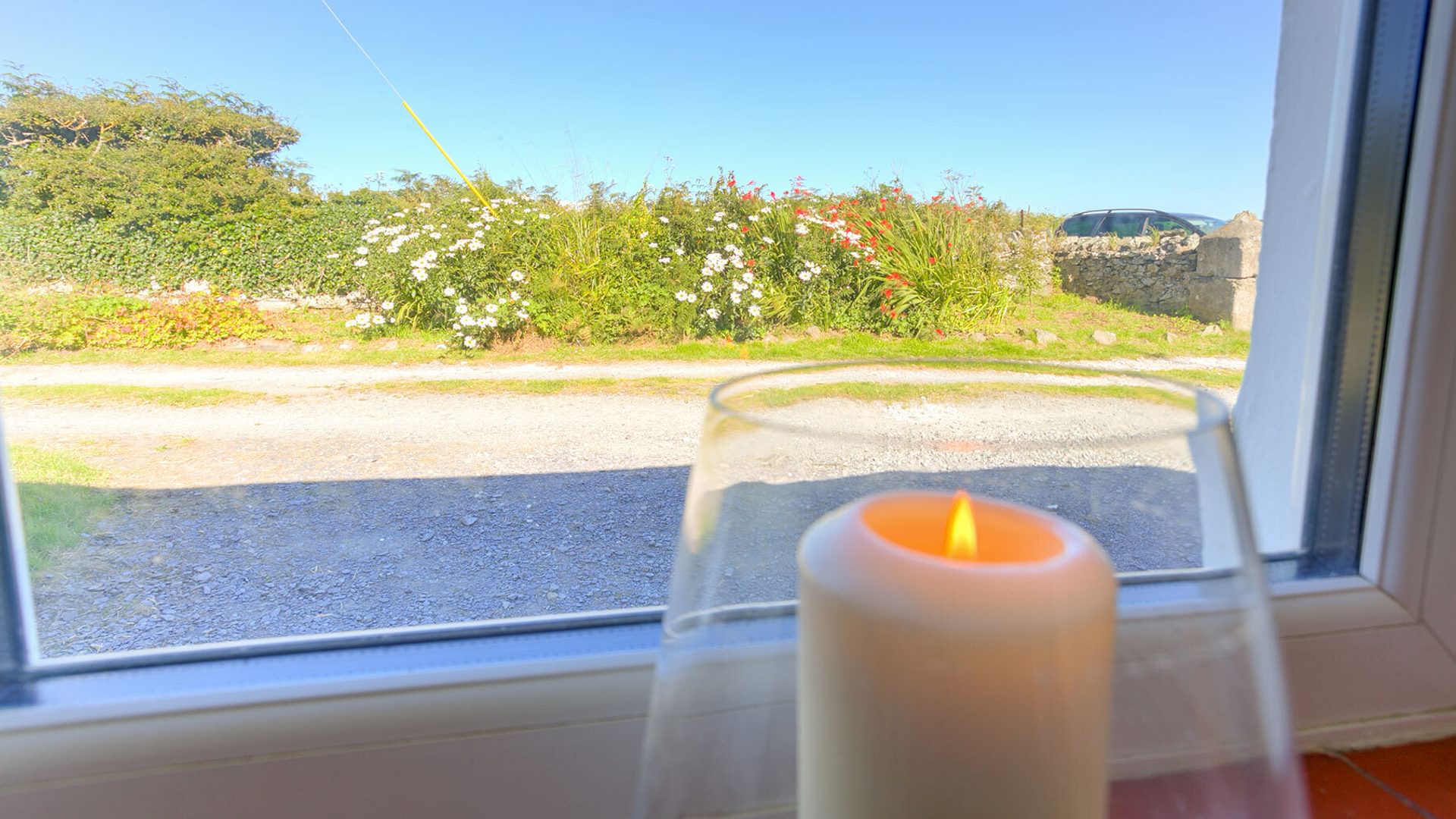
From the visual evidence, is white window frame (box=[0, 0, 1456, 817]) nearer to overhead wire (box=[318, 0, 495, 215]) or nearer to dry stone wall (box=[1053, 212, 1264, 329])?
dry stone wall (box=[1053, 212, 1264, 329])

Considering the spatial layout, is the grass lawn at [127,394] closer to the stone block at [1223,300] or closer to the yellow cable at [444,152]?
the yellow cable at [444,152]

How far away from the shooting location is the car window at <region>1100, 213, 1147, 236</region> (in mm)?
895

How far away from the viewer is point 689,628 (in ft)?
0.95

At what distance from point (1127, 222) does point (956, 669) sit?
815 millimetres

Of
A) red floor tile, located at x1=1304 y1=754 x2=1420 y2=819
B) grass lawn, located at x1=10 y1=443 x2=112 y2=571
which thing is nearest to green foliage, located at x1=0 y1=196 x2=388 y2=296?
grass lawn, located at x1=10 y1=443 x2=112 y2=571

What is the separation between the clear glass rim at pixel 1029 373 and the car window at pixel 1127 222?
0.65 meters

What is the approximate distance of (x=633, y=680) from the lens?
1.82 feet

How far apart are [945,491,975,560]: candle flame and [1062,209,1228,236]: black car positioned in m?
0.77

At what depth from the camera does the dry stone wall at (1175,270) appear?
86 centimetres

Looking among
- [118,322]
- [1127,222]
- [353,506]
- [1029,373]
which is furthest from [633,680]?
[1127,222]

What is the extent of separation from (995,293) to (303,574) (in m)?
0.85

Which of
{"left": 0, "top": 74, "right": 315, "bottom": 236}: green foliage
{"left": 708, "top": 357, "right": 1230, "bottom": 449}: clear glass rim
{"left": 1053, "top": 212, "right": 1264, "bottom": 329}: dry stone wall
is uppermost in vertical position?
{"left": 0, "top": 74, "right": 315, "bottom": 236}: green foliage

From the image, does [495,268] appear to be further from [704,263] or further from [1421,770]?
[1421,770]

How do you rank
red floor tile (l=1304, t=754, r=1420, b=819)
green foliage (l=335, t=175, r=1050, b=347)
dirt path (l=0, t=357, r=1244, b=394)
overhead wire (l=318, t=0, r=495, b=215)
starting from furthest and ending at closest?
green foliage (l=335, t=175, r=1050, b=347)
overhead wire (l=318, t=0, r=495, b=215)
dirt path (l=0, t=357, r=1244, b=394)
red floor tile (l=1304, t=754, r=1420, b=819)
